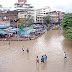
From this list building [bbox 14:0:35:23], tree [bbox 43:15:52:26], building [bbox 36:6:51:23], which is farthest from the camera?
building [bbox 36:6:51:23]

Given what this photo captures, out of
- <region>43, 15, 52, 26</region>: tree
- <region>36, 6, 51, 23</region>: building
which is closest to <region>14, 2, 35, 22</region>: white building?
<region>43, 15, 52, 26</region>: tree

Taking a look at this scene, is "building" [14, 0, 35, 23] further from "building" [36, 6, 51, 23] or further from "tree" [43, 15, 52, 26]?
"building" [36, 6, 51, 23]

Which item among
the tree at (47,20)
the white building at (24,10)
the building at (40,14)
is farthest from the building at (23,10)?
the building at (40,14)

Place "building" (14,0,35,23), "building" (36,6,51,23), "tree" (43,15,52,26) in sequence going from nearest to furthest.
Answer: "building" (14,0,35,23)
"tree" (43,15,52,26)
"building" (36,6,51,23)

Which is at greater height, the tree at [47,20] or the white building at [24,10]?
the white building at [24,10]

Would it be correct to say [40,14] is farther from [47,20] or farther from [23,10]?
[23,10]

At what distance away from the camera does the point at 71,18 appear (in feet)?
92.3

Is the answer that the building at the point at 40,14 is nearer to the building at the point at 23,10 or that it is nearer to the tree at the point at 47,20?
the tree at the point at 47,20

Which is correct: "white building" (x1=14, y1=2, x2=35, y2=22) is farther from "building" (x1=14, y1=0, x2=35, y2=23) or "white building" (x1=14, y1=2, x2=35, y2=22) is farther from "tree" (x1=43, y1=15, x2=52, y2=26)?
"tree" (x1=43, y1=15, x2=52, y2=26)

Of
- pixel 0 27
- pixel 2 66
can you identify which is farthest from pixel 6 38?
pixel 2 66

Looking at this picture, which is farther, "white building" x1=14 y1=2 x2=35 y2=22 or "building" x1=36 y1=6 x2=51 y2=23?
"building" x1=36 y1=6 x2=51 y2=23

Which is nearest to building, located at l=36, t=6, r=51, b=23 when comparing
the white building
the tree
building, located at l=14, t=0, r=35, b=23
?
the tree

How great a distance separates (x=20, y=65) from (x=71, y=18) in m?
19.9

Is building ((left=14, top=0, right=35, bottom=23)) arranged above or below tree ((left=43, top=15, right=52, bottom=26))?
above
